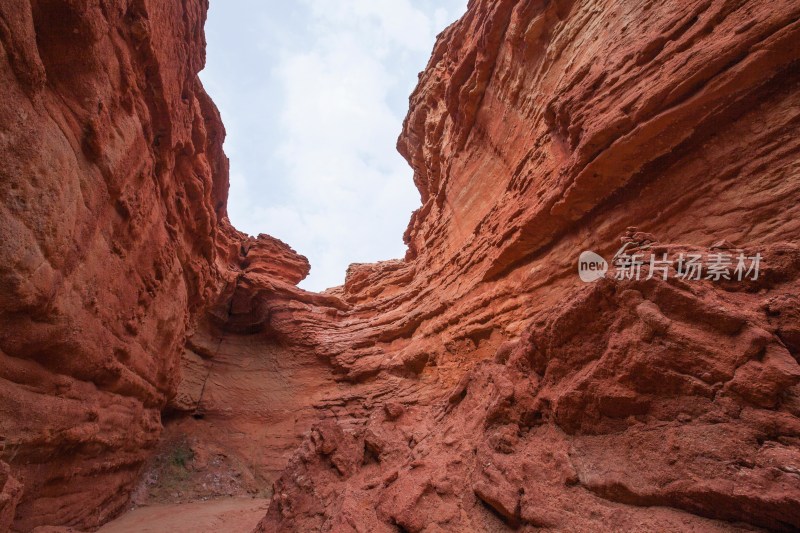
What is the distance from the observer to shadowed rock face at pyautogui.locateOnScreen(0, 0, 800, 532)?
2.55 meters

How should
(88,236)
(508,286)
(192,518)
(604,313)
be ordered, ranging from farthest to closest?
(508,286)
(192,518)
(88,236)
(604,313)

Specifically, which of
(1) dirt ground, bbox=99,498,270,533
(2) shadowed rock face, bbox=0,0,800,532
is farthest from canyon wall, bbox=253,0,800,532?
(1) dirt ground, bbox=99,498,270,533

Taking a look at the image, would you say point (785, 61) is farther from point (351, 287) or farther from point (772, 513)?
point (351, 287)

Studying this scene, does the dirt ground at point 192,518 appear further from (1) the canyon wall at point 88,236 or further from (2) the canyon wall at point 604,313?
(2) the canyon wall at point 604,313

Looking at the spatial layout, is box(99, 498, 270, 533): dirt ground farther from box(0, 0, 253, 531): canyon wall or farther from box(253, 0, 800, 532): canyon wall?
box(253, 0, 800, 532): canyon wall

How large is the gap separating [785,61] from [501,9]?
7.89 m

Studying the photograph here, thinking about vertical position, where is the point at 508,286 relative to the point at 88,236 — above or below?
above

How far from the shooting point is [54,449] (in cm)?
512

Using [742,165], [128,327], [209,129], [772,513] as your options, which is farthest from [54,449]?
[742,165]

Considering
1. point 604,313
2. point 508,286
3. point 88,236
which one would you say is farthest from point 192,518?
point 604,313

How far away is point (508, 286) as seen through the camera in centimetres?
898

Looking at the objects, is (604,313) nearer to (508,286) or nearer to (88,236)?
(508,286)

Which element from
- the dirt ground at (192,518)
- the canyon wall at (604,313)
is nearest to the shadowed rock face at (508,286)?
the canyon wall at (604,313)

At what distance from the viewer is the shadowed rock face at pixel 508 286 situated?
2549mm
